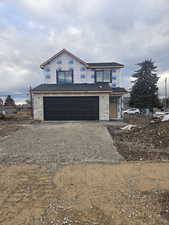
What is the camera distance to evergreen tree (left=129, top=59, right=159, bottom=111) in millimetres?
24234

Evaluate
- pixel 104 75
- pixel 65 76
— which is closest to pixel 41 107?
pixel 65 76

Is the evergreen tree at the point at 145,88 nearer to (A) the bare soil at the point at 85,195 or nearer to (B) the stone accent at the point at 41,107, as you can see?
(B) the stone accent at the point at 41,107

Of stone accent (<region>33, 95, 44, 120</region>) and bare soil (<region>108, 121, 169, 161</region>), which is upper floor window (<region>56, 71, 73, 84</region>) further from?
bare soil (<region>108, 121, 169, 161</region>)

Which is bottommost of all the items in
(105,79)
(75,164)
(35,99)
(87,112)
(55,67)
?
(75,164)

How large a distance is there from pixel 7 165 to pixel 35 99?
37.3 feet

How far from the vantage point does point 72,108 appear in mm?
14945

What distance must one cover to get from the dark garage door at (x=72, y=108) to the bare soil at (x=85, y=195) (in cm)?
1098

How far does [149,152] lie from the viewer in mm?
5277

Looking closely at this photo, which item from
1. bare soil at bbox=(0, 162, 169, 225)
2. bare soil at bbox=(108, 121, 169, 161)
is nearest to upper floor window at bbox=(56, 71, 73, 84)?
bare soil at bbox=(108, 121, 169, 161)

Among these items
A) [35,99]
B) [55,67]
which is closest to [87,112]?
[35,99]

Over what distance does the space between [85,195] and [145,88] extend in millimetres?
24267

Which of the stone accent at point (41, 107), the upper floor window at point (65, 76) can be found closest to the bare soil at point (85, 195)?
the stone accent at point (41, 107)

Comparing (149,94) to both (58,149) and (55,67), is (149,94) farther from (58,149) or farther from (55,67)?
(58,149)

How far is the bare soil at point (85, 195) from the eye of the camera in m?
2.22
